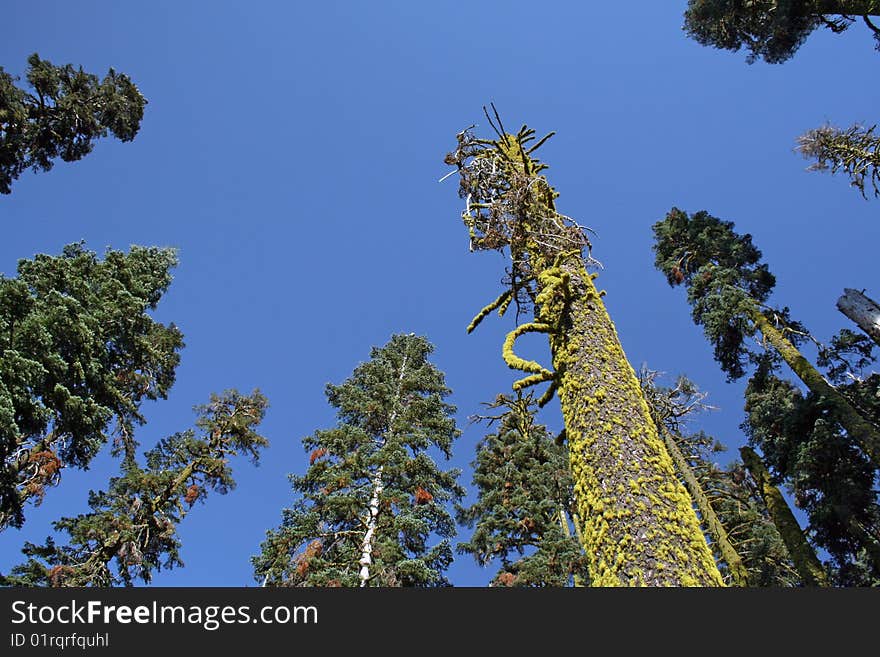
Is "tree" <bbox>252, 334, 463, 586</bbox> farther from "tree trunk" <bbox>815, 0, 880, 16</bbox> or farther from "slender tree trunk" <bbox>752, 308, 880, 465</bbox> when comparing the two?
"tree trunk" <bbox>815, 0, 880, 16</bbox>

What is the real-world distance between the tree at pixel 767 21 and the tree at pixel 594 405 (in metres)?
10.4

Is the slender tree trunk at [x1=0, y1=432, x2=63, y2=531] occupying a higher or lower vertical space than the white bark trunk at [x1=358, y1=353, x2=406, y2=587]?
higher

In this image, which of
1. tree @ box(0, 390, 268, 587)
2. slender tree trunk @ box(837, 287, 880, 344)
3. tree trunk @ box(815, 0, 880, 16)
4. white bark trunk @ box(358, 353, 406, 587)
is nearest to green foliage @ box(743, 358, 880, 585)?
slender tree trunk @ box(837, 287, 880, 344)

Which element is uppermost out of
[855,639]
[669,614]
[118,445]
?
[118,445]

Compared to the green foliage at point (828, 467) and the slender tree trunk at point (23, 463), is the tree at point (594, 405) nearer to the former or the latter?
the green foliage at point (828, 467)

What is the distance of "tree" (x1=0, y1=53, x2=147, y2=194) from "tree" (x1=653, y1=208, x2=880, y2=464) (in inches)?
786

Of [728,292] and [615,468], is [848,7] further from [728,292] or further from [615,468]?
[615,468]

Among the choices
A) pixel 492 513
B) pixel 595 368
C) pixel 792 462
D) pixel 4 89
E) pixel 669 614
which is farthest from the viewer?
pixel 492 513

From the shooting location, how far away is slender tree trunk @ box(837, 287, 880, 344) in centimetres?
1173

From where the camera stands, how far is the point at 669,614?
2486 mm

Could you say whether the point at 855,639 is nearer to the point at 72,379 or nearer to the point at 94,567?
the point at 72,379

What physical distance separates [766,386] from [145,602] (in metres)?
18.3

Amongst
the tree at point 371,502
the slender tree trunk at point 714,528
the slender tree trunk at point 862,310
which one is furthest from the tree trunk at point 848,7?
the tree at point 371,502

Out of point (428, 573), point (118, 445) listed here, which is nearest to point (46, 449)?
point (118, 445)
